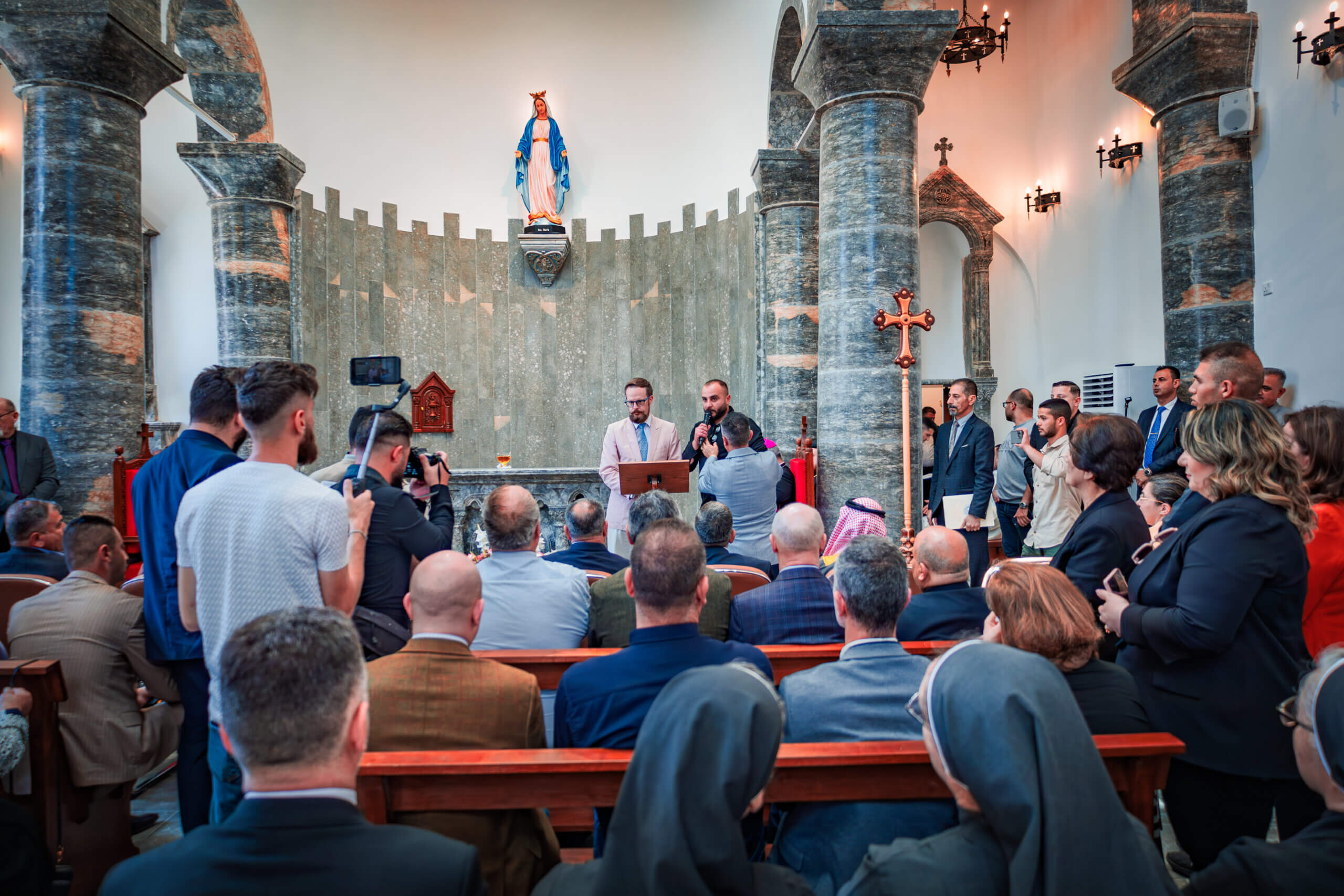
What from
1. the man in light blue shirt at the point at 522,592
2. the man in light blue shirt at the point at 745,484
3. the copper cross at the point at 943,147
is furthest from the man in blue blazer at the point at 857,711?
the copper cross at the point at 943,147

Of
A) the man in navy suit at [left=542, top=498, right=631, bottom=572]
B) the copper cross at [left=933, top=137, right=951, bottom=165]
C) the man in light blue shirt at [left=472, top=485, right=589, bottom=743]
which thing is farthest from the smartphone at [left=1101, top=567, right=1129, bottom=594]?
the copper cross at [left=933, top=137, right=951, bottom=165]

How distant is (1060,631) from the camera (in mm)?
1905

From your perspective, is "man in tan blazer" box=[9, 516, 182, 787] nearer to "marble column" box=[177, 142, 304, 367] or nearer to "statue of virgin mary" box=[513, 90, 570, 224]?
"marble column" box=[177, 142, 304, 367]

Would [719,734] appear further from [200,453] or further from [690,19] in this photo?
[690,19]

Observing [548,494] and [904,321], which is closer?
[904,321]

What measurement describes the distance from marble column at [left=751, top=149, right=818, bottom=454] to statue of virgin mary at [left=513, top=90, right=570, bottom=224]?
3815 mm

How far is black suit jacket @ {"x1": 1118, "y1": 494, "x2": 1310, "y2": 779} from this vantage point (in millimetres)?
2213

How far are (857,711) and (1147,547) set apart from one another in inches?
54.5

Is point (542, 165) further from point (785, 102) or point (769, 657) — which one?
point (769, 657)

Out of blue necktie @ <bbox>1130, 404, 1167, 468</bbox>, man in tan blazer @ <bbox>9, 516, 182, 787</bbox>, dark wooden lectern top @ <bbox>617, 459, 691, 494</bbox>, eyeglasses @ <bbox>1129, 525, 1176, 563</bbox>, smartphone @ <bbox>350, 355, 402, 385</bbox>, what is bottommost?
man in tan blazer @ <bbox>9, 516, 182, 787</bbox>

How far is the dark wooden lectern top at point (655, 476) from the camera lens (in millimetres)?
5062

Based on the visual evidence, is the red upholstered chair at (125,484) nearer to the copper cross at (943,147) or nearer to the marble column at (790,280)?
the marble column at (790,280)

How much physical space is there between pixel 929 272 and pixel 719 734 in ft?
37.4

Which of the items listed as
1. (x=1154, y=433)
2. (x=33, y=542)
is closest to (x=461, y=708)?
(x=33, y=542)
